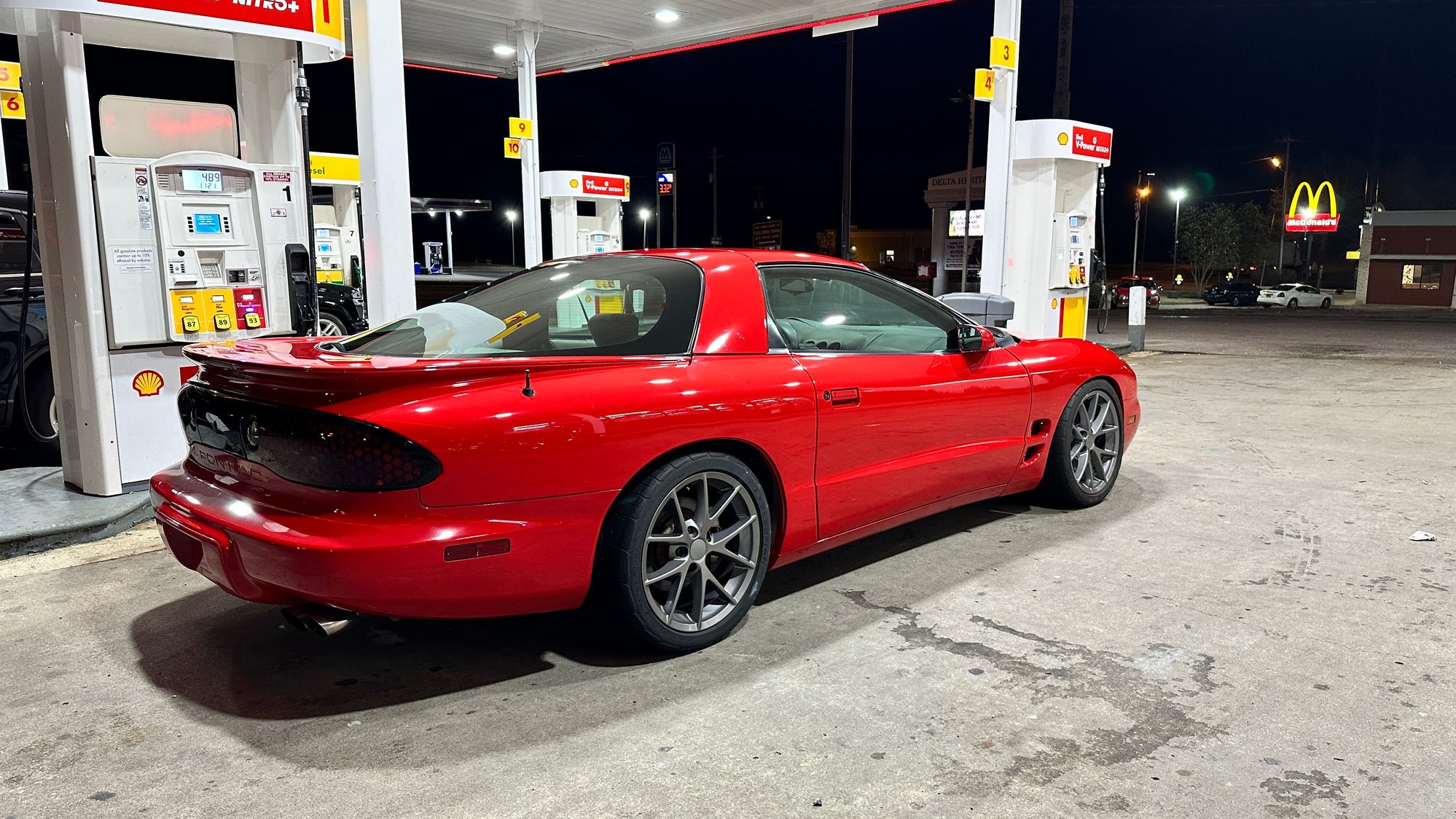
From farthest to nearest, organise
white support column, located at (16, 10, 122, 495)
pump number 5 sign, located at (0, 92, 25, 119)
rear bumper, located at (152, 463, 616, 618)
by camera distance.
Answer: pump number 5 sign, located at (0, 92, 25, 119) < white support column, located at (16, 10, 122, 495) < rear bumper, located at (152, 463, 616, 618)

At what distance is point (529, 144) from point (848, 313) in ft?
42.8

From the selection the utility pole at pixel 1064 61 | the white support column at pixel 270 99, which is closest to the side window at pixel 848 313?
the white support column at pixel 270 99

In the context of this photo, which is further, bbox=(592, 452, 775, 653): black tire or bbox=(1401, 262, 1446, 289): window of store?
bbox=(1401, 262, 1446, 289): window of store

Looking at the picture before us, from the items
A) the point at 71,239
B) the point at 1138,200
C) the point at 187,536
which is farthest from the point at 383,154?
the point at 1138,200

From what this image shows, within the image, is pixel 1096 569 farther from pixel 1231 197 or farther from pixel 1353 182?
pixel 1231 197

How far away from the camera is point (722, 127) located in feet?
212

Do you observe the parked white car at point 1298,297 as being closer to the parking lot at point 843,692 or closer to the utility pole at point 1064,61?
the utility pole at point 1064,61

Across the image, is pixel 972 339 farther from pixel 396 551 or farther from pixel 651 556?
pixel 396 551

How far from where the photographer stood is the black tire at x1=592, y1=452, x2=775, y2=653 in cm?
309

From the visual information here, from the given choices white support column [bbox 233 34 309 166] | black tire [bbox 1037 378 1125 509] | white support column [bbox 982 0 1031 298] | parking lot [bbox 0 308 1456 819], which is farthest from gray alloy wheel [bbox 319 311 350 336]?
black tire [bbox 1037 378 1125 509]

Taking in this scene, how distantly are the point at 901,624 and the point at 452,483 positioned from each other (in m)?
1.79

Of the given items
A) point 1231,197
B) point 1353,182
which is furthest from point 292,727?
point 1231,197

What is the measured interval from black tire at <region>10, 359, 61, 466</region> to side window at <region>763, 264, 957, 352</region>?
505cm

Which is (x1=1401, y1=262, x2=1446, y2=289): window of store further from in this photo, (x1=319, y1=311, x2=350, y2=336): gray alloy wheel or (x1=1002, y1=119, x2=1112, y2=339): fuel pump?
(x1=319, y1=311, x2=350, y2=336): gray alloy wheel
